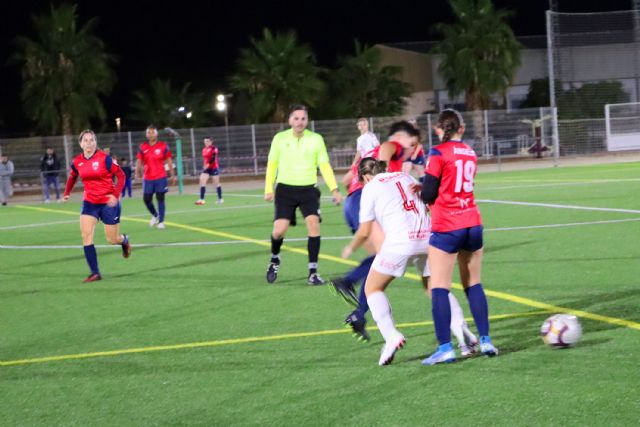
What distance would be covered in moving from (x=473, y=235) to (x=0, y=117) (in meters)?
57.5

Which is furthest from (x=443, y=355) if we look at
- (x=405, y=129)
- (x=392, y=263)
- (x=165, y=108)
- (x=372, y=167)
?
(x=165, y=108)

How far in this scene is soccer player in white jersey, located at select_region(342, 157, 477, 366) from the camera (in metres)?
7.32

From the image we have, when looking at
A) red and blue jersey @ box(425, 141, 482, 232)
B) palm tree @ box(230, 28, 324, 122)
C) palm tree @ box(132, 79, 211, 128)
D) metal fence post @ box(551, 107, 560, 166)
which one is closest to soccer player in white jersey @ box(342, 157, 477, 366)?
red and blue jersey @ box(425, 141, 482, 232)

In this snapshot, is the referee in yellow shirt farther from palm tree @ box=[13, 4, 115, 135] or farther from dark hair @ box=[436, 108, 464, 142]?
palm tree @ box=[13, 4, 115, 135]

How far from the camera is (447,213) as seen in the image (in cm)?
703

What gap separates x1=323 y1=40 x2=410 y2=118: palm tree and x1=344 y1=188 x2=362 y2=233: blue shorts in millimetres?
46212

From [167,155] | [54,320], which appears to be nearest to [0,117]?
[167,155]

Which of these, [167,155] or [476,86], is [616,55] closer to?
[476,86]

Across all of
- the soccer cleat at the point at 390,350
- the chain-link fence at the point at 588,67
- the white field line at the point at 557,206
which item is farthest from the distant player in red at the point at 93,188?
the chain-link fence at the point at 588,67

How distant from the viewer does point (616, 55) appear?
48.0 meters

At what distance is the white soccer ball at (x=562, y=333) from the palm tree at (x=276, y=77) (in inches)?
1785

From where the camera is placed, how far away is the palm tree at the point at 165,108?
56125mm

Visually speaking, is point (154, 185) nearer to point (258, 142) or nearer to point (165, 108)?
point (258, 142)

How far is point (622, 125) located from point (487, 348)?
39.8 meters
